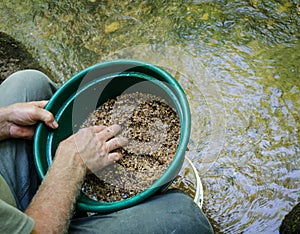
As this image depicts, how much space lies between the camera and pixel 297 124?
210cm

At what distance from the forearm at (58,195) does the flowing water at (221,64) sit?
739mm

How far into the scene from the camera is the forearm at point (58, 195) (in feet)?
4.05

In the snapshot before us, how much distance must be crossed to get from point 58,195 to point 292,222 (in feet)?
2.91

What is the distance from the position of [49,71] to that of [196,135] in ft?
2.78

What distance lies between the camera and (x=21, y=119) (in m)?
1.52

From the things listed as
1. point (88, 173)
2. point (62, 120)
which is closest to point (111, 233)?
point (88, 173)

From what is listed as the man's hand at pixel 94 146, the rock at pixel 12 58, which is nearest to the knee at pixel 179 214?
the man's hand at pixel 94 146

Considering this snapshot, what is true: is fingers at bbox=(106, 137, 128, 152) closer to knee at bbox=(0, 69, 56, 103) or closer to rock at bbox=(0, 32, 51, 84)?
knee at bbox=(0, 69, 56, 103)

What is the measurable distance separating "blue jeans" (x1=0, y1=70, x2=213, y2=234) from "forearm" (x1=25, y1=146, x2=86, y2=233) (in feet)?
0.25

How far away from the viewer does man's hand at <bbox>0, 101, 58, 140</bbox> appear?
1511mm

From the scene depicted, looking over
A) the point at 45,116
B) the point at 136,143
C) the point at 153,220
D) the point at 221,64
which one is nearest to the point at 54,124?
the point at 45,116

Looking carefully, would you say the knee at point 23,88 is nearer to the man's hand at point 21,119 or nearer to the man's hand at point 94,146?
the man's hand at point 21,119

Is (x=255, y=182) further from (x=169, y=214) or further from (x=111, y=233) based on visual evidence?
(x=111, y=233)

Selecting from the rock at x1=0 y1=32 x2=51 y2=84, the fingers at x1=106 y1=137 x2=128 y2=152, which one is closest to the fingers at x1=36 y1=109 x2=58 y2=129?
the fingers at x1=106 y1=137 x2=128 y2=152
